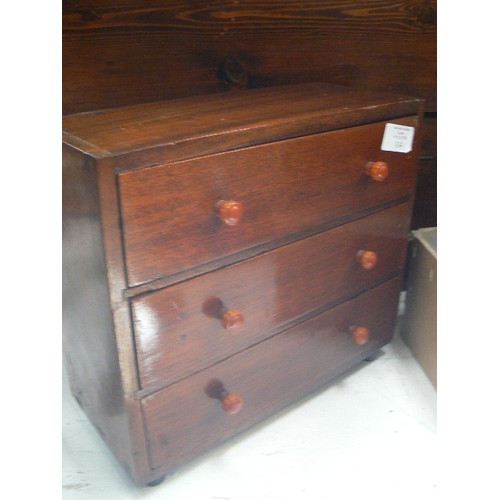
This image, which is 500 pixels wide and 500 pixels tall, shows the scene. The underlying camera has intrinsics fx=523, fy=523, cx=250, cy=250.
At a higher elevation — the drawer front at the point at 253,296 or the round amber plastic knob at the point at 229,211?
the round amber plastic knob at the point at 229,211

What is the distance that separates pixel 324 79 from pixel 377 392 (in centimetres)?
75

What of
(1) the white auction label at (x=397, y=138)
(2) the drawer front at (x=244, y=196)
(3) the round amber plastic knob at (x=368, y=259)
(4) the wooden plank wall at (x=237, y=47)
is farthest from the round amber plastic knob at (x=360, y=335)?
(4) the wooden plank wall at (x=237, y=47)

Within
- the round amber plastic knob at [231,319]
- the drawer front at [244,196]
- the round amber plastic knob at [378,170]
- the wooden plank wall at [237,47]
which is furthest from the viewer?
the wooden plank wall at [237,47]

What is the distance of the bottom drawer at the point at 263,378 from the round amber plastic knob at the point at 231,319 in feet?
0.37

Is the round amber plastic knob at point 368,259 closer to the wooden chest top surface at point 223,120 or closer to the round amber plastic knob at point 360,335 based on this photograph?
the round amber plastic knob at point 360,335

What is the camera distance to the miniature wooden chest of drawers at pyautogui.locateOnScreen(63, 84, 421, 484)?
0.73m

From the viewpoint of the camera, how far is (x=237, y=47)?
1167 millimetres

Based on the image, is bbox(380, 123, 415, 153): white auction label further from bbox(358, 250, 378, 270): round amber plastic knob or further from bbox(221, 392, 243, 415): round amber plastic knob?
bbox(221, 392, 243, 415): round amber plastic knob

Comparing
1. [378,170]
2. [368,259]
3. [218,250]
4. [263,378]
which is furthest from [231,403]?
[378,170]

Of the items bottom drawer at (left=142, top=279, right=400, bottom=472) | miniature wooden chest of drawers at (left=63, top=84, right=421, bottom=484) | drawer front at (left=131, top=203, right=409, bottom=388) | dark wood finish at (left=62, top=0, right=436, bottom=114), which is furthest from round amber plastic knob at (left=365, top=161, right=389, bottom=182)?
dark wood finish at (left=62, top=0, right=436, bottom=114)

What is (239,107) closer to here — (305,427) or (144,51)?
(144,51)

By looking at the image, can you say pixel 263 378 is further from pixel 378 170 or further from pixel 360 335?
pixel 378 170

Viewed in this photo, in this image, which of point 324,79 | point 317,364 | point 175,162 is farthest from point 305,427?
point 324,79

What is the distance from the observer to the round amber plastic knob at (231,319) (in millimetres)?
827
